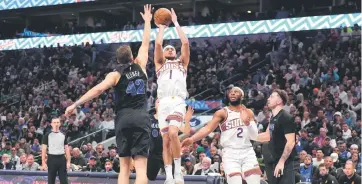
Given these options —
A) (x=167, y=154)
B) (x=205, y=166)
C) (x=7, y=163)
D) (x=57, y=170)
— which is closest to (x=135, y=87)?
(x=167, y=154)

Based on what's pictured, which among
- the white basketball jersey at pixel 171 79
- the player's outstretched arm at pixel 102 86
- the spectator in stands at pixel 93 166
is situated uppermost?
the white basketball jersey at pixel 171 79

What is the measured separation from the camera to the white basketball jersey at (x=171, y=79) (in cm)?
789

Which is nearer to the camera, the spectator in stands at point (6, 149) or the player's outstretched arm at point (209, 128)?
the player's outstretched arm at point (209, 128)

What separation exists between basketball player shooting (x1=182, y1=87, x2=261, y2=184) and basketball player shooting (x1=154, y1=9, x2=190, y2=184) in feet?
1.55

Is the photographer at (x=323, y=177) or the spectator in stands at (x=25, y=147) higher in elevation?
the spectator in stands at (x=25, y=147)

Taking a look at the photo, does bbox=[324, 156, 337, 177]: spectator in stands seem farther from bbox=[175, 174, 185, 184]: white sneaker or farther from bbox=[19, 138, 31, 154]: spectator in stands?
bbox=[19, 138, 31, 154]: spectator in stands

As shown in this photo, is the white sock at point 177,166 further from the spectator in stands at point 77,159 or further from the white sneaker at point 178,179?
the spectator in stands at point 77,159

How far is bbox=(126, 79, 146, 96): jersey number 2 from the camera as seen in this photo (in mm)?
6945

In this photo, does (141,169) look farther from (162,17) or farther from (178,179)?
(162,17)

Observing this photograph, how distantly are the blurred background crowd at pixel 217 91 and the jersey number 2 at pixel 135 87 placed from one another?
541 centimetres

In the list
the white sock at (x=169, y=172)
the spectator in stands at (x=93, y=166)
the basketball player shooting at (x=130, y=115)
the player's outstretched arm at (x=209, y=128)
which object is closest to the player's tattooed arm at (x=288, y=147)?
the player's outstretched arm at (x=209, y=128)

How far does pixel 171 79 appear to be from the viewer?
7.90 meters

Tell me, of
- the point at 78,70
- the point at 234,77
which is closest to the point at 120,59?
the point at 234,77

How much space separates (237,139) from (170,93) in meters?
1.13
